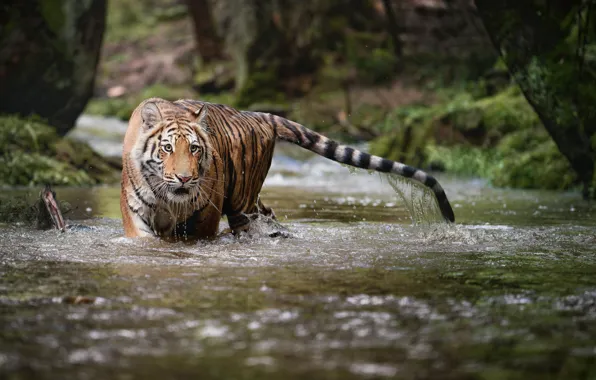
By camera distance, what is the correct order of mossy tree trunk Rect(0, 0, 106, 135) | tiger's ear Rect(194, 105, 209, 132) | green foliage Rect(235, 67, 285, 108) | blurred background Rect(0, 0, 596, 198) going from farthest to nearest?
green foliage Rect(235, 67, 285, 108) < mossy tree trunk Rect(0, 0, 106, 135) < blurred background Rect(0, 0, 596, 198) < tiger's ear Rect(194, 105, 209, 132)

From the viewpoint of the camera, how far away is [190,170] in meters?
6.60

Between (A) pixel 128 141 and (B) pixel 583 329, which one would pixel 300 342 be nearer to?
(B) pixel 583 329

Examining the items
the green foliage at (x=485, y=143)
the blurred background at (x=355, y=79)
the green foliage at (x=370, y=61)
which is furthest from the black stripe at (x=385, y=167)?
the green foliage at (x=370, y=61)

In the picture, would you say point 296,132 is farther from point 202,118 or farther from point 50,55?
point 50,55

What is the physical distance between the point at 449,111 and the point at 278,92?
7631 mm

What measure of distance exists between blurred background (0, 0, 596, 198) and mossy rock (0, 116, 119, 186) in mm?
23

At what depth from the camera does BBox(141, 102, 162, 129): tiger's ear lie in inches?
270

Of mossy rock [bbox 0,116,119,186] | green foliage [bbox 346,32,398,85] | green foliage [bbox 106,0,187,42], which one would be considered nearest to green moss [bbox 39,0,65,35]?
mossy rock [bbox 0,116,119,186]

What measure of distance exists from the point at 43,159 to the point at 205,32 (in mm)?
16446

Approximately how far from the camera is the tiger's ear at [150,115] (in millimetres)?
6852

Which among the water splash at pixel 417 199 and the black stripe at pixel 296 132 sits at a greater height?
the black stripe at pixel 296 132

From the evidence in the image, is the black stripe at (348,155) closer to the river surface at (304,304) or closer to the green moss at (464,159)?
the river surface at (304,304)

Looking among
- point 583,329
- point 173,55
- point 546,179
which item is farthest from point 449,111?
point 173,55

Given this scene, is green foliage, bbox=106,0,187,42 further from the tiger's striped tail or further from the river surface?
the river surface
